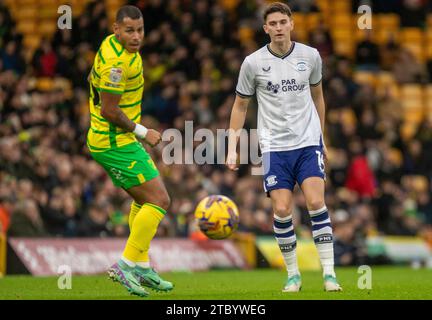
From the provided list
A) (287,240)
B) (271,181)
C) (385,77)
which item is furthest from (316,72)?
(385,77)

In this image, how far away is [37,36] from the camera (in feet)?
77.6

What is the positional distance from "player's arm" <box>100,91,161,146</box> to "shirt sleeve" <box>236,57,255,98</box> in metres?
1.12

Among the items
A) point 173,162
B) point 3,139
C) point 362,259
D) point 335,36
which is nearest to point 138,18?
point 3,139

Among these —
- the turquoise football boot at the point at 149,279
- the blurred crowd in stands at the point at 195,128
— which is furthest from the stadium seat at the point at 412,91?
the turquoise football boot at the point at 149,279

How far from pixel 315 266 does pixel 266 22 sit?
9907mm

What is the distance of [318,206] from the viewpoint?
10297mm

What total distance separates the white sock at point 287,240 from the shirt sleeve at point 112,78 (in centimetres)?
204

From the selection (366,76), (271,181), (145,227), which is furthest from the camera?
(366,76)

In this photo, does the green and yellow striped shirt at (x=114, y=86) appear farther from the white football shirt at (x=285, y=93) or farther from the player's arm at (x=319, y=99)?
the player's arm at (x=319, y=99)

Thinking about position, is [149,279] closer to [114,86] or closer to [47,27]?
[114,86]

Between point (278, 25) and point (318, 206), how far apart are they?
182 centimetres

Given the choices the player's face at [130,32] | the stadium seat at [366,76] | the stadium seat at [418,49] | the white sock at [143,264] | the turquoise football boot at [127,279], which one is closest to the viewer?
the turquoise football boot at [127,279]

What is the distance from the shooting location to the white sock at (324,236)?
406 inches

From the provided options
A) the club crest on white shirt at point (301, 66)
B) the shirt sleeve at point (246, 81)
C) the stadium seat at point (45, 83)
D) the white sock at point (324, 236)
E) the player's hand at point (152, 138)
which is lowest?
the white sock at point (324, 236)
